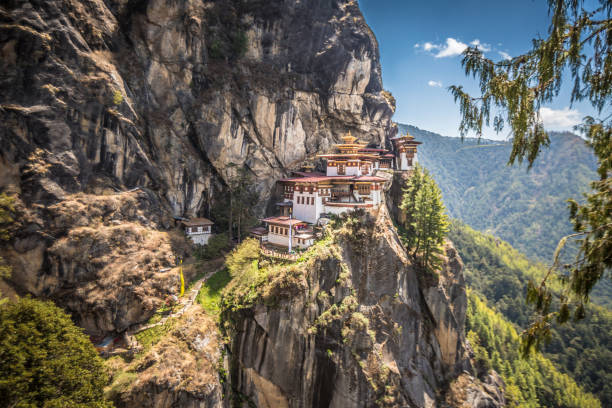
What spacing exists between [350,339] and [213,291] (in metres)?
12.7

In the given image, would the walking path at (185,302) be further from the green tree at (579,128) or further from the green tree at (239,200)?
the green tree at (579,128)

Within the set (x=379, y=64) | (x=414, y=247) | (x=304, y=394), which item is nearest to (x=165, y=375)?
(x=304, y=394)

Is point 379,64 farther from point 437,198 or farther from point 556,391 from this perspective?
point 556,391

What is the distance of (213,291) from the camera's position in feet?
77.2

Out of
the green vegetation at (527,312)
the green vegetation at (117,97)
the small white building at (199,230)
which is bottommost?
the green vegetation at (527,312)

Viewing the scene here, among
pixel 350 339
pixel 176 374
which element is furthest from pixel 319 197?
pixel 176 374

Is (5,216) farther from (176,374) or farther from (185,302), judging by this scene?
(176,374)

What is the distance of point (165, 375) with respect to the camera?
51.8 ft

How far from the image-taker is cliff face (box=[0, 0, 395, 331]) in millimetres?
19734

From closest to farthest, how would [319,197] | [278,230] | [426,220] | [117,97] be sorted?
[117,97]
[278,230]
[319,197]
[426,220]

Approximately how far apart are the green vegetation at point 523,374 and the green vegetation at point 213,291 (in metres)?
40.4

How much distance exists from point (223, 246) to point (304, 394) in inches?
644

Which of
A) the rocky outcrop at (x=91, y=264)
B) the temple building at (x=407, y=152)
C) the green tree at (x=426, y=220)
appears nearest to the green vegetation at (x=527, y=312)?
the green tree at (x=426, y=220)

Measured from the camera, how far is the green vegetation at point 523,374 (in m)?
44.2
